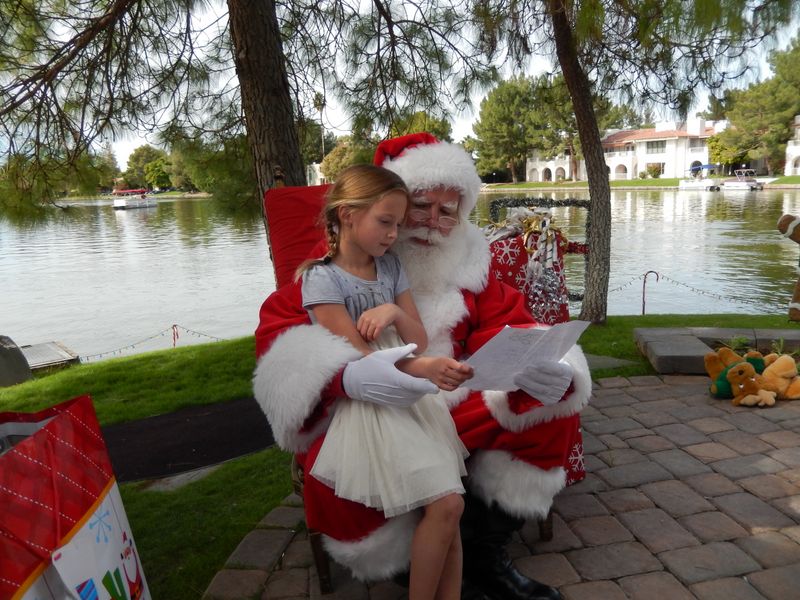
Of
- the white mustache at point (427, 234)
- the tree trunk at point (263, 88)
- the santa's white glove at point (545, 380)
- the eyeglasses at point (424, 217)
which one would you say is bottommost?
the santa's white glove at point (545, 380)

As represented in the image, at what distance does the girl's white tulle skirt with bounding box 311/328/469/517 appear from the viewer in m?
1.55

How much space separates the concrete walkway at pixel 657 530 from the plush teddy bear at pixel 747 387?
0.22m

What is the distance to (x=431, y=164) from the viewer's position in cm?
202

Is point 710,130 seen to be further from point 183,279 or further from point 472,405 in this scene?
point 472,405

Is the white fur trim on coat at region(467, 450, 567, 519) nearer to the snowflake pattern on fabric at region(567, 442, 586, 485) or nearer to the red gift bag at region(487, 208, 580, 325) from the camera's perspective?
the snowflake pattern on fabric at region(567, 442, 586, 485)

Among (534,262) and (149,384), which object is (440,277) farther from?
(149,384)

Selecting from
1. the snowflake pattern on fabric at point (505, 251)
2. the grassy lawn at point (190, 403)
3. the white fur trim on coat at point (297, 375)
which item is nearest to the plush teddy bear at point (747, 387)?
the grassy lawn at point (190, 403)

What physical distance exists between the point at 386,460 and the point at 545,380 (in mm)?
507

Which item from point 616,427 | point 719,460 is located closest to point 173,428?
point 616,427

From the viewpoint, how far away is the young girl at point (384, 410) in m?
1.55

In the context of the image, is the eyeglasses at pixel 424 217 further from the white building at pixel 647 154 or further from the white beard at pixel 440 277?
the white building at pixel 647 154

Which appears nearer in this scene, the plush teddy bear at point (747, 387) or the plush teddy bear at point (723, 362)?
the plush teddy bear at point (747, 387)

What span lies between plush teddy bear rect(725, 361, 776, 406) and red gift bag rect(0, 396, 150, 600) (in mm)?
3287

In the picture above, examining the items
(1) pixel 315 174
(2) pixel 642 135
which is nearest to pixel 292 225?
(1) pixel 315 174
